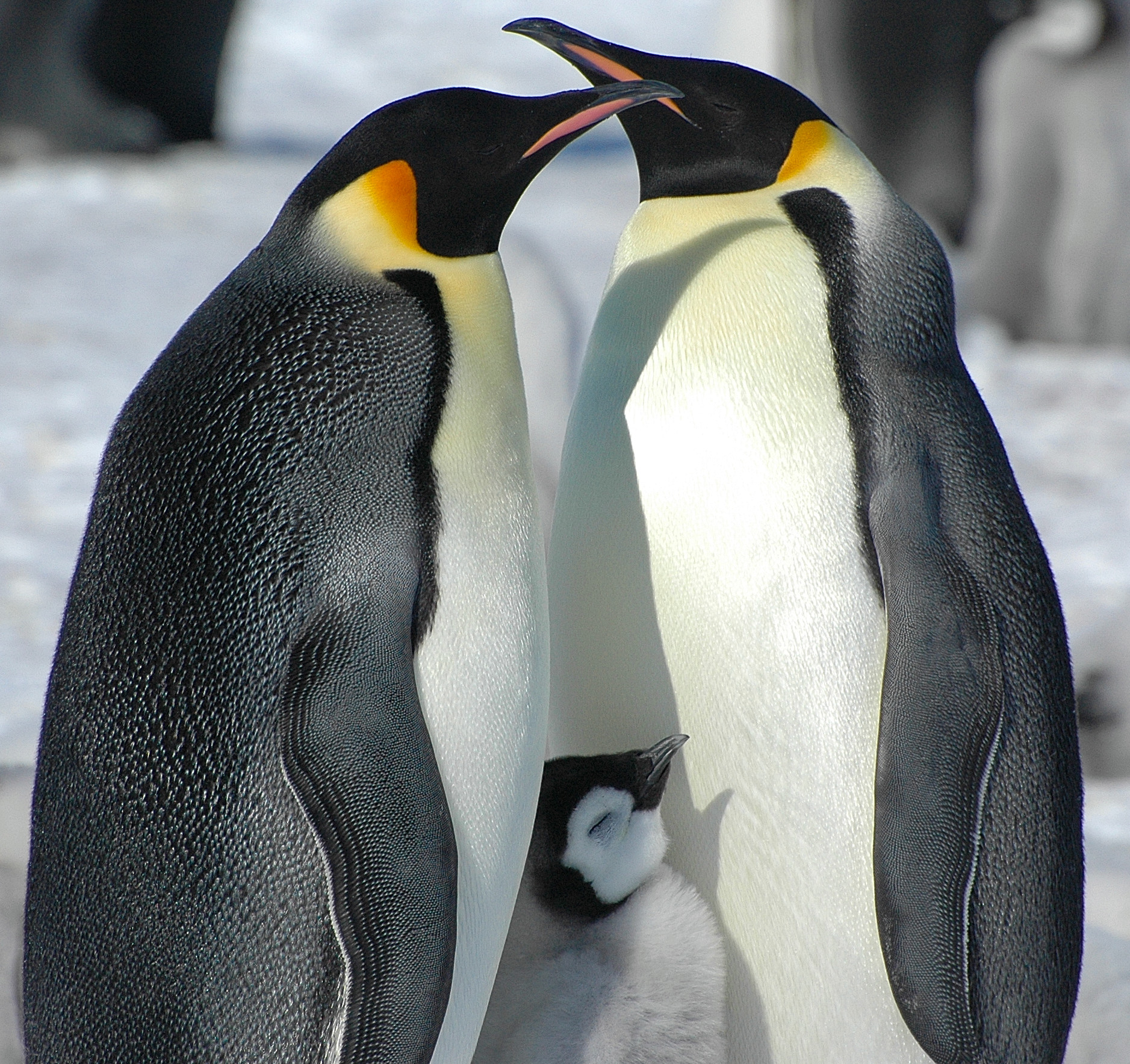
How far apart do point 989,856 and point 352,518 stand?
1.97 ft

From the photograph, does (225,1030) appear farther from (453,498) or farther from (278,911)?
(453,498)

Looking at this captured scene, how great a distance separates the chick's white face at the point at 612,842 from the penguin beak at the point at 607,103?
0.56 meters

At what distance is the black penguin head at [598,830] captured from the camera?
1465 mm

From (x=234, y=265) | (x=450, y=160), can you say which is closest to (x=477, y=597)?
(x=450, y=160)

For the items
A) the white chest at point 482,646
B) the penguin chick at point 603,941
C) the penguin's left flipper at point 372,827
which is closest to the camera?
the penguin's left flipper at point 372,827

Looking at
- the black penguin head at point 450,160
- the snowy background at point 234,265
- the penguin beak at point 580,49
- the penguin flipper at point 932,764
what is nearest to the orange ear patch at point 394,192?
the black penguin head at point 450,160

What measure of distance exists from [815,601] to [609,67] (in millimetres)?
532

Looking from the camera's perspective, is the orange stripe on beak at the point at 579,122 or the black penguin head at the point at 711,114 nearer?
the orange stripe on beak at the point at 579,122

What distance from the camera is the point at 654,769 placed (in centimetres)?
147

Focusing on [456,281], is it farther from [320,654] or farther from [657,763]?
[657,763]

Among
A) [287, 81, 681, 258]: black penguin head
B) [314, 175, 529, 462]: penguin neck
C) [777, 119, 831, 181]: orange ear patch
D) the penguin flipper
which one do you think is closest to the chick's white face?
the penguin flipper

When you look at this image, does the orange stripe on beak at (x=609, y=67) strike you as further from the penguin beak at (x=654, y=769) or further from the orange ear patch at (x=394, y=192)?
the penguin beak at (x=654, y=769)

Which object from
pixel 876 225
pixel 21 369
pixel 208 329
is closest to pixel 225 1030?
pixel 208 329

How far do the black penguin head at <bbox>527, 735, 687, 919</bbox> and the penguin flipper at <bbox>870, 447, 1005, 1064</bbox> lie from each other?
21 centimetres
